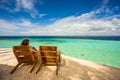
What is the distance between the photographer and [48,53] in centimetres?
393

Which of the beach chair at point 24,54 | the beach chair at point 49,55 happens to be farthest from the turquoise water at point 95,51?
the beach chair at point 24,54

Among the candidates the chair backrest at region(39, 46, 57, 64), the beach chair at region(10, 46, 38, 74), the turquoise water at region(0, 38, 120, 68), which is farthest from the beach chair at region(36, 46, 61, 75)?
the turquoise water at region(0, 38, 120, 68)

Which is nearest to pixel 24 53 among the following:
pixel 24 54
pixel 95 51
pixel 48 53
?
pixel 24 54

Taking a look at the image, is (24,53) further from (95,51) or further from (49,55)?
(95,51)

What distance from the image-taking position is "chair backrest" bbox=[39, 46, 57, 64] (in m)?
3.88

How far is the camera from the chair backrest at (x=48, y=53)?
388 centimetres

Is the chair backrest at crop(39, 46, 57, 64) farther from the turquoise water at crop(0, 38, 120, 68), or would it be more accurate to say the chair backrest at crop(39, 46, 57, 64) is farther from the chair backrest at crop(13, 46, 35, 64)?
the turquoise water at crop(0, 38, 120, 68)

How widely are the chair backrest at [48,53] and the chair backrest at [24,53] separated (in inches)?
19.9

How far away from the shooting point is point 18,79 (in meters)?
3.13

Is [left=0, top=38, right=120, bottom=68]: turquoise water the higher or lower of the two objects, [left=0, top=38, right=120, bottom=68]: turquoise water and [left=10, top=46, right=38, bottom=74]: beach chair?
the lower

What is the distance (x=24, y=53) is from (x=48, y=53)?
1085 millimetres

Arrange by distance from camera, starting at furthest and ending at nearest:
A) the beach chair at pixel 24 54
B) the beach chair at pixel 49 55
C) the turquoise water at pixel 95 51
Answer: the turquoise water at pixel 95 51 < the beach chair at pixel 49 55 < the beach chair at pixel 24 54

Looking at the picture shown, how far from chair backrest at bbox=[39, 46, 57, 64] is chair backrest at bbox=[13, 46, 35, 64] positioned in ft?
1.66

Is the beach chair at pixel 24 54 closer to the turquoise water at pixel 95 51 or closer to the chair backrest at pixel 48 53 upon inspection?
the chair backrest at pixel 48 53
